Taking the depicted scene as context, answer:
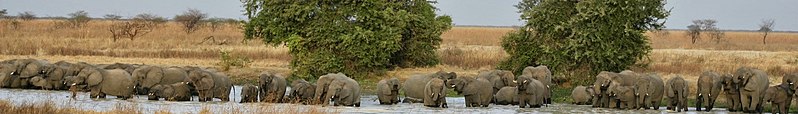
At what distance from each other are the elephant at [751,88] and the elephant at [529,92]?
14.4ft

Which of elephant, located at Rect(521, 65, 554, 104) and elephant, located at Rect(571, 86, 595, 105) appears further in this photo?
elephant, located at Rect(521, 65, 554, 104)

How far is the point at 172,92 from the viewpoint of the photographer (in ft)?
96.3

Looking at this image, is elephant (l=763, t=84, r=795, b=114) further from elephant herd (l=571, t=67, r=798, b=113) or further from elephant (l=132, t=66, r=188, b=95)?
elephant (l=132, t=66, r=188, b=95)

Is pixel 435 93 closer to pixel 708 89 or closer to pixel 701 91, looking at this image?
pixel 701 91

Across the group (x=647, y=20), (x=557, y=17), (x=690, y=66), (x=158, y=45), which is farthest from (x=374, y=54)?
(x=158, y=45)

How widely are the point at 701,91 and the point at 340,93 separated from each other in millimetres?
8124

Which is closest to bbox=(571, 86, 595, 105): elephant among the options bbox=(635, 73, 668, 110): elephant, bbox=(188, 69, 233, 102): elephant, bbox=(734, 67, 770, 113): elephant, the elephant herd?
the elephant herd

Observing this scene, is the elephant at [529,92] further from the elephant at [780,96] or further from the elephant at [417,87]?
the elephant at [780,96]

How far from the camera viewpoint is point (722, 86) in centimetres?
3045

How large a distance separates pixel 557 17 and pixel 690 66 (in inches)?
389

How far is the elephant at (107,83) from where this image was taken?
29922 millimetres

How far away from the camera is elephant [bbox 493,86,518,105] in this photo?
30.2m

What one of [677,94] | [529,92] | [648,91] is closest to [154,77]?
[529,92]

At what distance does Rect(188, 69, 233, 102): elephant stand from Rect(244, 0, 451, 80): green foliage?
9.66 meters
